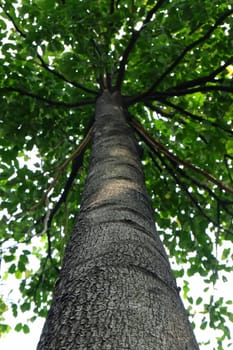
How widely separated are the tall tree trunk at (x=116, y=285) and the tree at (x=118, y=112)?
0.8 inches

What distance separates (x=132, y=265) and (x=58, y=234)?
4040 millimetres

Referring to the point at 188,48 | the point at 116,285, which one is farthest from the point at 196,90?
the point at 116,285

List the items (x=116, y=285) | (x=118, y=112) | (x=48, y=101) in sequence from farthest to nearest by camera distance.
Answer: (x=48, y=101) → (x=118, y=112) → (x=116, y=285)

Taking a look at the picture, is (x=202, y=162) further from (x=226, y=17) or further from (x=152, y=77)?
(x=226, y=17)

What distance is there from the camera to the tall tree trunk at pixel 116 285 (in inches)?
34.1

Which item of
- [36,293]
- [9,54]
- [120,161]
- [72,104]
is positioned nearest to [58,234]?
[36,293]

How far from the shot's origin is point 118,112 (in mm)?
3229

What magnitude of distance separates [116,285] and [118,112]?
231 centimetres

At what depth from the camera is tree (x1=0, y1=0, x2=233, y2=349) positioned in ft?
9.18

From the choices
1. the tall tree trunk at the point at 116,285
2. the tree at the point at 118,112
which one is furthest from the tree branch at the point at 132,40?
the tall tree trunk at the point at 116,285

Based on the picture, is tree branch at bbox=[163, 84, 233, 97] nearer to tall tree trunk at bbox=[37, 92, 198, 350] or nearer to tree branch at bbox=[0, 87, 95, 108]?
tree branch at bbox=[0, 87, 95, 108]

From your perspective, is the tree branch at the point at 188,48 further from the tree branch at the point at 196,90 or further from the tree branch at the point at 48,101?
the tree branch at the point at 48,101

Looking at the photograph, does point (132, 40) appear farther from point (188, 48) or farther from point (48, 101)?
point (48, 101)

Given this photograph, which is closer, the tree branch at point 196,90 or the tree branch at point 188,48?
the tree branch at point 188,48
